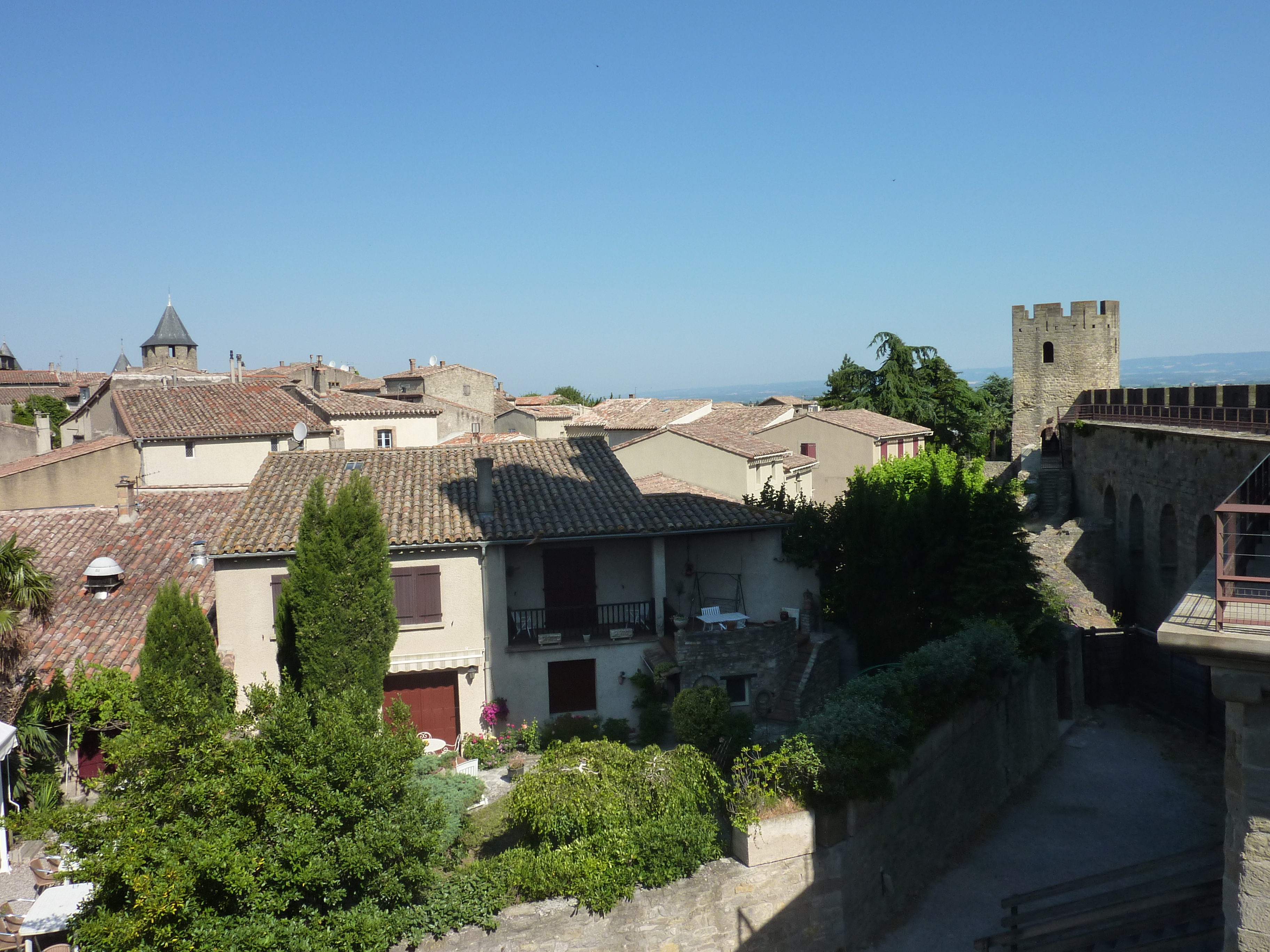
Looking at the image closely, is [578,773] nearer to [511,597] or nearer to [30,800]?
[511,597]

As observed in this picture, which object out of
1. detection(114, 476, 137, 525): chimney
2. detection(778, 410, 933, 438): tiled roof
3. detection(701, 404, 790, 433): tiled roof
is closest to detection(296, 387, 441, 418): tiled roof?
detection(701, 404, 790, 433): tiled roof

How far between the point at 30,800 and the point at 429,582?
7482mm

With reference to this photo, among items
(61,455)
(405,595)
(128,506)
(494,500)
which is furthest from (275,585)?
(61,455)

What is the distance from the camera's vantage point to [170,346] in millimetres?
81000

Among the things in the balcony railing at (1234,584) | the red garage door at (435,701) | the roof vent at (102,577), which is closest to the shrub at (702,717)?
the red garage door at (435,701)

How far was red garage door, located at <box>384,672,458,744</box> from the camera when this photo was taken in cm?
1930

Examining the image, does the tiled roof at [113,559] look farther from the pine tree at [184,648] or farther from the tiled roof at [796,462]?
the tiled roof at [796,462]

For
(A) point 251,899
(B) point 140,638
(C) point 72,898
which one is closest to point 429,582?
(B) point 140,638

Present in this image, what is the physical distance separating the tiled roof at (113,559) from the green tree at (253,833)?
8.44m

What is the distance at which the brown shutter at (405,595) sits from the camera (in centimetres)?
1922

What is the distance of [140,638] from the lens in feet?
63.7

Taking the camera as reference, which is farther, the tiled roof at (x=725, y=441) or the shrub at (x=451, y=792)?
the tiled roof at (x=725, y=441)

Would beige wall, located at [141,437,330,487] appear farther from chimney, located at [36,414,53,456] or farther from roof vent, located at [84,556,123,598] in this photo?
chimney, located at [36,414,53,456]

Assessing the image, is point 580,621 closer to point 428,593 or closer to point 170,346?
point 428,593
